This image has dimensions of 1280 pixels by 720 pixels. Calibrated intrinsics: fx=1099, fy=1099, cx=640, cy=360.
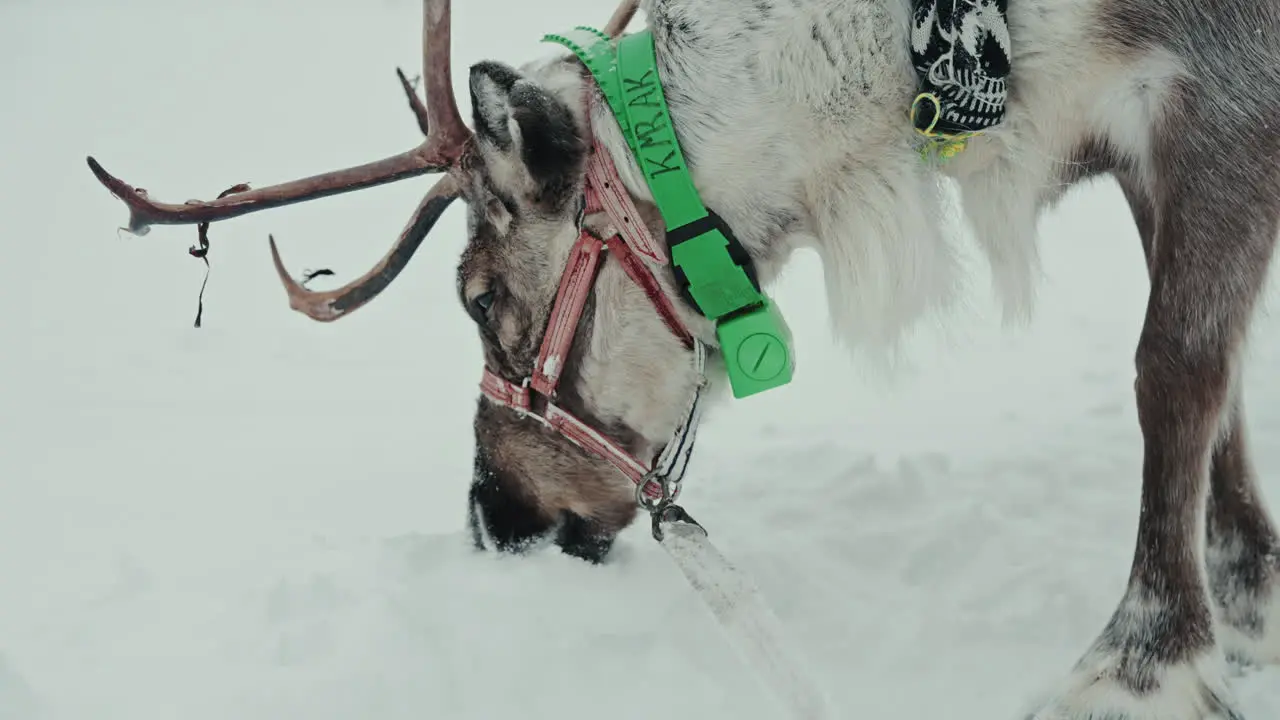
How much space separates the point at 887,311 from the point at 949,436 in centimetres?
144

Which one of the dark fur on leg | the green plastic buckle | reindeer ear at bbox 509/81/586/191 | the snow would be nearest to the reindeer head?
reindeer ear at bbox 509/81/586/191

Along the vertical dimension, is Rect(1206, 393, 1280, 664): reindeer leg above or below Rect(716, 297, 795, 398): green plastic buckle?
below

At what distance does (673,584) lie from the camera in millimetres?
2783

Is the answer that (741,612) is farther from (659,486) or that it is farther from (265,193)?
(265,193)

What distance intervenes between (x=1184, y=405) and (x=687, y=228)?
1068 millimetres

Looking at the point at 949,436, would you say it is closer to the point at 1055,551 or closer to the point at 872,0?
the point at 1055,551

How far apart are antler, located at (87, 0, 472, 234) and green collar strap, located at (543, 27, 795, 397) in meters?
0.27

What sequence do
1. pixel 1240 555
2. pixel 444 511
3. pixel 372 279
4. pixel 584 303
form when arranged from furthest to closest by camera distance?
1. pixel 444 511
2. pixel 372 279
3. pixel 1240 555
4. pixel 584 303

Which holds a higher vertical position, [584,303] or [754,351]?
[584,303]

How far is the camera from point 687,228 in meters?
2.35

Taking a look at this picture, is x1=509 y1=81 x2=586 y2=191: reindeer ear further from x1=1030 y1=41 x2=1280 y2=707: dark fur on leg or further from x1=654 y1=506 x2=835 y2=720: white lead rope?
x1=1030 y1=41 x2=1280 y2=707: dark fur on leg

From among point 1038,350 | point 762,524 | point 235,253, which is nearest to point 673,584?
point 762,524

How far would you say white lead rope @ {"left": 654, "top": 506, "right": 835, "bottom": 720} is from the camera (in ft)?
7.22

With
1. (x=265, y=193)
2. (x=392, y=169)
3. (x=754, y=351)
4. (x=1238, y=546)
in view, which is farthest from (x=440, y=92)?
(x=1238, y=546)
